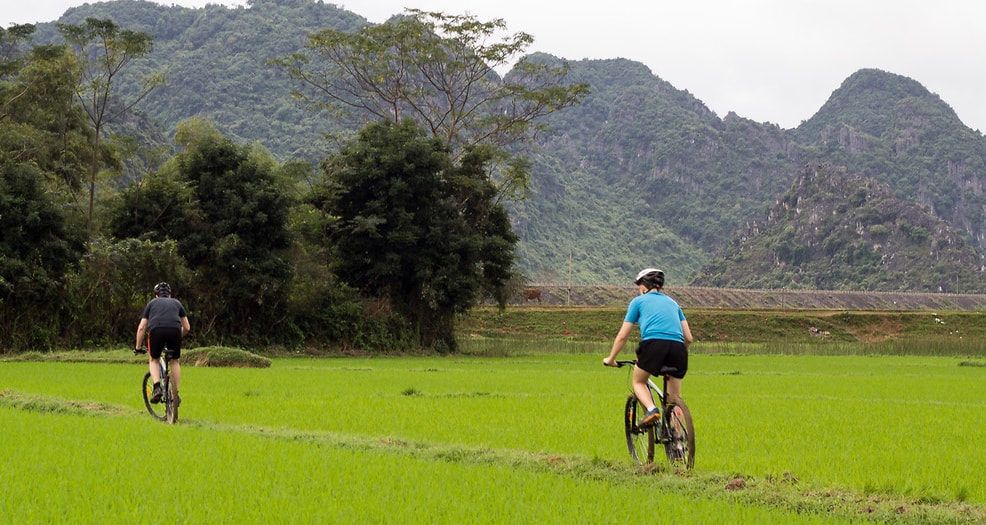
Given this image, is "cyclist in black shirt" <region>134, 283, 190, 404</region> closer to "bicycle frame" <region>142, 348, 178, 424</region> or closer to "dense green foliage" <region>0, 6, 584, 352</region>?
"bicycle frame" <region>142, 348, 178, 424</region>

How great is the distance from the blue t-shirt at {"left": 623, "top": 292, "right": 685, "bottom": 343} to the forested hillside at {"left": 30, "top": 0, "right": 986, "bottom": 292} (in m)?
69.8

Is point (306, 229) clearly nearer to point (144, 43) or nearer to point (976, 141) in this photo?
point (144, 43)

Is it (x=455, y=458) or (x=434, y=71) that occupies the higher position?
(x=434, y=71)

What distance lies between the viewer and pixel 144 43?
3244 centimetres

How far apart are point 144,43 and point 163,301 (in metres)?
24.4

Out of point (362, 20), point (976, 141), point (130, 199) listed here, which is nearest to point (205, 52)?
point (362, 20)

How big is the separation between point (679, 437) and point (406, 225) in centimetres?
2596

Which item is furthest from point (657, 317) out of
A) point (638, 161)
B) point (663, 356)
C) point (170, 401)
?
point (638, 161)

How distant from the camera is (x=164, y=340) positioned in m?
10.7

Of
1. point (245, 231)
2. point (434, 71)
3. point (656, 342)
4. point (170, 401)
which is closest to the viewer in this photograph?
point (656, 342)

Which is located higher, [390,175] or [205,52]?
[205,52]

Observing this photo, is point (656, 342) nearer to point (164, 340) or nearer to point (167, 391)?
point (167, 391)

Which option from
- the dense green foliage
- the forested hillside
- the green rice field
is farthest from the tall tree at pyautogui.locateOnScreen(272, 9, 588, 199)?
the forested hillside

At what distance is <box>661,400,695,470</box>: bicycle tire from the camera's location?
743cm
